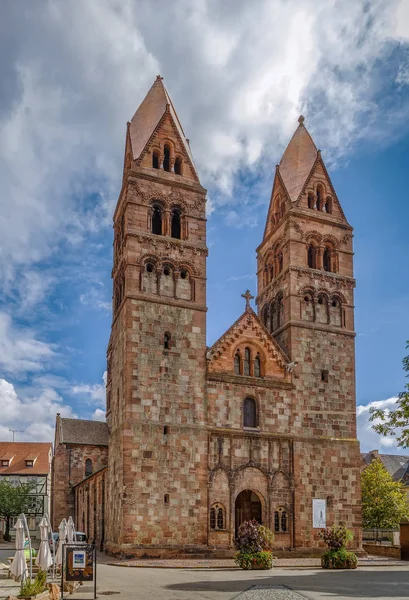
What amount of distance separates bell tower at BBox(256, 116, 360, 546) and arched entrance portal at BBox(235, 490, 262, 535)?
270 cm

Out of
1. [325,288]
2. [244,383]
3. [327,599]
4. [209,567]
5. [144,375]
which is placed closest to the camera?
[327,599]

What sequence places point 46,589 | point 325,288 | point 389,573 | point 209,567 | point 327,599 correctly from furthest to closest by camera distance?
point 325,288 < point 209,567 < point 389,573 < point 46,589 < point 327,599

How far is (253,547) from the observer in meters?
30.4

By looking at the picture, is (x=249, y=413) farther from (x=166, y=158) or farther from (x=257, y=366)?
(x=166, y=158)

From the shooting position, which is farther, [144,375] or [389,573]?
[144,375]

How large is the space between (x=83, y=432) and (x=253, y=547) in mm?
40372

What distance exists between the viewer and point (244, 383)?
140 ft

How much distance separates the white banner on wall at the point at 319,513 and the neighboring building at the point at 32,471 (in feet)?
145

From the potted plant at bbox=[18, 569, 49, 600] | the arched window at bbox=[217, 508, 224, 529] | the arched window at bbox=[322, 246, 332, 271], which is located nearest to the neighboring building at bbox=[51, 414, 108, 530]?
the arched window at bbox=[217, 508, 224, 529]

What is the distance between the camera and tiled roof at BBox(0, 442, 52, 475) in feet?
271

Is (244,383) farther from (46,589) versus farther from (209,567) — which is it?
(46,589)

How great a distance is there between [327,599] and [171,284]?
88.4 feet

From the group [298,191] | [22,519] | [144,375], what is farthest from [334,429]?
[22,519]

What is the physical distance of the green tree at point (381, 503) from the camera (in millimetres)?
62000
